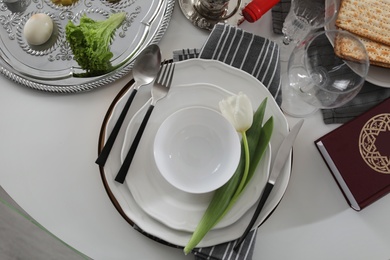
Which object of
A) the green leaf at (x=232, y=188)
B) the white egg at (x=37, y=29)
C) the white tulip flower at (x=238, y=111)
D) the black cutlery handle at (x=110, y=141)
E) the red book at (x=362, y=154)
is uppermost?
the white egg at (x=37, y=29)

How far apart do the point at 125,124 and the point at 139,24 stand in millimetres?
201

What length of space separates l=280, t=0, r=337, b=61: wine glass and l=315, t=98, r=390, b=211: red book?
0.18 m

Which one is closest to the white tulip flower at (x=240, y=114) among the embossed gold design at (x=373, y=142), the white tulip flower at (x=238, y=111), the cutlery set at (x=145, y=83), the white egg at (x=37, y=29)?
the white tulip flower at (x=238, y=111)

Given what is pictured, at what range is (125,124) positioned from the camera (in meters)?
0.73

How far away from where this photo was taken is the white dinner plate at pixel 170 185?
2.31 feet

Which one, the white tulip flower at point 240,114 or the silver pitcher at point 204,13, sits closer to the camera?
the white tulip flower at point 240,114

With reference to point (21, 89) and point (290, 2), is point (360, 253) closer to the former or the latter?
point (290, 2)

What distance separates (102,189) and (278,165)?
0.31 metres

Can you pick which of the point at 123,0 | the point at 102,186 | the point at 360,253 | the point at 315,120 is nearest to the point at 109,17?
the point at 123,0

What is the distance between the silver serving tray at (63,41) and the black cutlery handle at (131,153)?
0.36 feet

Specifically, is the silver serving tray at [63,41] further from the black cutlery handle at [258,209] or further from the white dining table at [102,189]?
the black cutlery handle at [258,209]

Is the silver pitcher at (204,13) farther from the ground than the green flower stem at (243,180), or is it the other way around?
the silver pitcher at (204,13)

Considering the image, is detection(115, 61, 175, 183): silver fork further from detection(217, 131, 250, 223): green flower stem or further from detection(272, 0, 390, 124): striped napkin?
detection(272, 0, 390, 124): striped napkin

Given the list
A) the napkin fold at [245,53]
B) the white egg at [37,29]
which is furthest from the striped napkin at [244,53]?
the white egg at [37,29]
